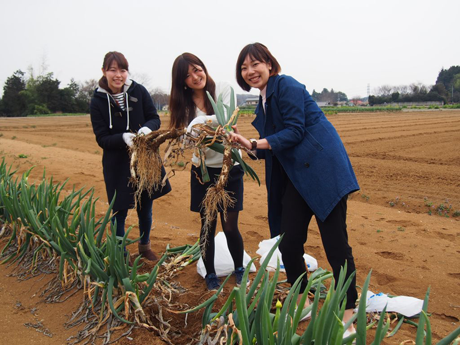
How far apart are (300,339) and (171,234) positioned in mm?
2339

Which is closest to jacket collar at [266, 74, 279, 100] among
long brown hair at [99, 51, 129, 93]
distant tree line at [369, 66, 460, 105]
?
long brown hair at [99, 51, 129, 93]

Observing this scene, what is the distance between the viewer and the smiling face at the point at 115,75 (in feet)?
8.21

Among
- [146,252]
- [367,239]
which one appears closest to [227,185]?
[146,252]

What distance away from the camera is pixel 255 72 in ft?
6.39

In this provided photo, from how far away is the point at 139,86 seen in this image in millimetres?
Result: 2732

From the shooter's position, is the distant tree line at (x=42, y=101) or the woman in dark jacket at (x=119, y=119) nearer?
the woman in dark jacket at (x=119, y=119)

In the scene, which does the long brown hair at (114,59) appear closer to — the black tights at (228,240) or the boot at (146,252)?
the black tights at (228,240)

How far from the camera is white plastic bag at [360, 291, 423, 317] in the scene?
2.13 meters

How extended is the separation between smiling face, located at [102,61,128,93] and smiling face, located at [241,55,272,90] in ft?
3.12

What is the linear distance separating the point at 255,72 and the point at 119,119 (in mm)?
1144

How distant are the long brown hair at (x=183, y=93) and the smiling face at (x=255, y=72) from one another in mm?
357

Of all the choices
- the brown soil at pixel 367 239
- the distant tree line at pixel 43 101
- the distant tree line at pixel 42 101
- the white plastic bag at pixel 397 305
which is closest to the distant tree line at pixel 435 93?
the distant tree line at pixel 43 101

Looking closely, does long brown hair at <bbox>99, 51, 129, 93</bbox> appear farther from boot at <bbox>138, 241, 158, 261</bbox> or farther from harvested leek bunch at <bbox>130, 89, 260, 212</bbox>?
boot at <bbox>138, 241, 158, 261</bbox>

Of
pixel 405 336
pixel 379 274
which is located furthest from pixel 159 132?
pixel 379 274
